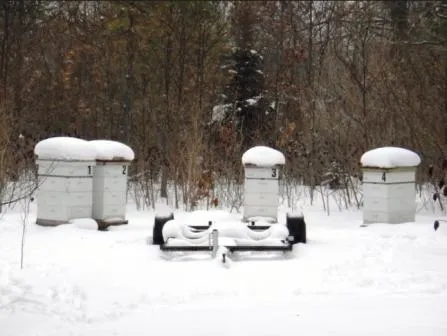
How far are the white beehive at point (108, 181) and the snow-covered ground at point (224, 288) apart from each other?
1151 mm

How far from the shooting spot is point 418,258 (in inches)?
292

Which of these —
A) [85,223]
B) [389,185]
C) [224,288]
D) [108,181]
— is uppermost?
[389,185]

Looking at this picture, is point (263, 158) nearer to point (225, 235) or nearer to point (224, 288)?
point (225, 235)

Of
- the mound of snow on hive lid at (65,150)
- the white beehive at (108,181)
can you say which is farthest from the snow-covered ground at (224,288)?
the mound of snow on hive lid at (65,150)

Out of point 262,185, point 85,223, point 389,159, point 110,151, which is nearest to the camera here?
point 85,223

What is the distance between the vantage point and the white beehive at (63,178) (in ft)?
30.9

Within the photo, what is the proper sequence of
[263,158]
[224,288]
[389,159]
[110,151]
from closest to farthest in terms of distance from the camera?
[224,288] → [389,159] → [110,151] → [263,158]

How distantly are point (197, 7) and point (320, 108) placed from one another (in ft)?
17.0

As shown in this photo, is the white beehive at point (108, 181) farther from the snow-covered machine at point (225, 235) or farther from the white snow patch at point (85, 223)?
the snow-covered machine at point (225, 235)

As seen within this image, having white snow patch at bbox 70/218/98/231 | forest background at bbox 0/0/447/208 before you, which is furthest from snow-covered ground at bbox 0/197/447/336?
forest background at bbox 0/0/447/208

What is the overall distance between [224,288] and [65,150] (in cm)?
439

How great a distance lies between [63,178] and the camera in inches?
372

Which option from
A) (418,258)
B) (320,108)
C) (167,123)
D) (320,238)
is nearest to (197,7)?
(167,123)

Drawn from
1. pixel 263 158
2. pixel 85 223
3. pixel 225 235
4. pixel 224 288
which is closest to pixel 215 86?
pixel 263 158
